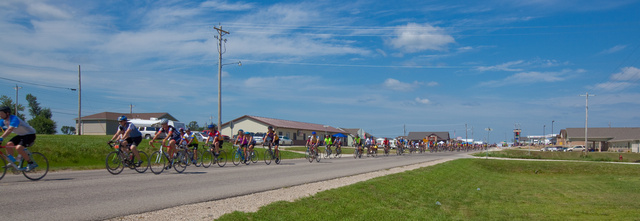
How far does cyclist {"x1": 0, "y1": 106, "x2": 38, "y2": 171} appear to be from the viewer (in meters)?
11.1

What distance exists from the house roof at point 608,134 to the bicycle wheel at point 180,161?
9242 cm

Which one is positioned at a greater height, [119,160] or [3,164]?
[3,164]

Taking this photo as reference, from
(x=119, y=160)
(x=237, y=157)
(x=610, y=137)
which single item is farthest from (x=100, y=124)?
(x=610, y=137)

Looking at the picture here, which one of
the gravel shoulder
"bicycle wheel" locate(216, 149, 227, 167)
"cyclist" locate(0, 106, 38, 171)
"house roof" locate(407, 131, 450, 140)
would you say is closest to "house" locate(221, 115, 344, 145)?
"bicycle wheel" locate(216, 149, 227, 167)

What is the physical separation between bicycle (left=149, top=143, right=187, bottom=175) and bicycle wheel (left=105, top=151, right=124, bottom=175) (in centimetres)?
119

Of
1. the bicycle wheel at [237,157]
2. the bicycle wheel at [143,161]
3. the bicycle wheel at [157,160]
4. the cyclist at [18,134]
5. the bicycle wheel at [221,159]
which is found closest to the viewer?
the cyclist at [18,134]

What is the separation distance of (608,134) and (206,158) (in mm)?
99456

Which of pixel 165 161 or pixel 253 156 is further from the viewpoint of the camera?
pixel 253 156

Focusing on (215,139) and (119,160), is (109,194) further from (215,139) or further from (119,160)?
(215,139)

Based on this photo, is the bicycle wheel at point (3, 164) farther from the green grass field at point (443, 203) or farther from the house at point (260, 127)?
the house at point (260, 127)

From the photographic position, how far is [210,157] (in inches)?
791

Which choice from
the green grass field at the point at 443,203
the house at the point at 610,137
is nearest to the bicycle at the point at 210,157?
the green grass field at the point at 443,203

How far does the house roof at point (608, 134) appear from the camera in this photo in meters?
90.2

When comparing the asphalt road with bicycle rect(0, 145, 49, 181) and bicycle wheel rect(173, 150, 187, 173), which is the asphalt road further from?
bicycle wheel rect(173, 150, 187, 173)
